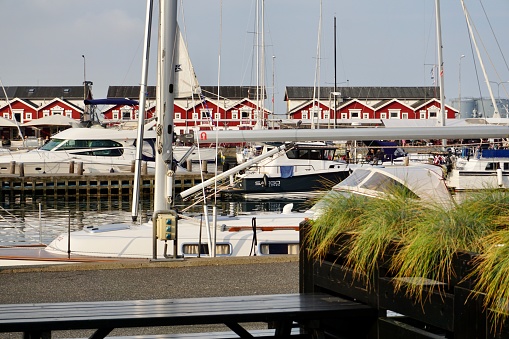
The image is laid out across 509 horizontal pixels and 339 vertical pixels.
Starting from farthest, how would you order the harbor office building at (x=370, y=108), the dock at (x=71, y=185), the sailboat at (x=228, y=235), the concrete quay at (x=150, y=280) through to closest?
the harbor office building at (x=370, y=108), the dock at (x=71, y=185), the sailboat at (x=228, y=235), the concrete quay at (x=150, y=280)

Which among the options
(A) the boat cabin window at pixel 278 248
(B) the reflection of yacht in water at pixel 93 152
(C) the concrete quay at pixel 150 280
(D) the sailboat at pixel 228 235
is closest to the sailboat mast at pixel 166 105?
(D) the sailboat at pixel 228 235

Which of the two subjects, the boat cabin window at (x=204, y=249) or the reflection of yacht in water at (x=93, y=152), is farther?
the reflection of yacht in water at (x=93, y=152)

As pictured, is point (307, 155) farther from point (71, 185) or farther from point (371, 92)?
point (371, 92)

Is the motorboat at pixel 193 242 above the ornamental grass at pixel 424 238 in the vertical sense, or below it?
below

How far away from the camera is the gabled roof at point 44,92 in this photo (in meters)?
117

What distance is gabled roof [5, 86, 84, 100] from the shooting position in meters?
117

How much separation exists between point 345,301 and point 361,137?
10.5 m

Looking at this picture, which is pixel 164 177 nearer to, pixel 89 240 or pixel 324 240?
pixel 89 240

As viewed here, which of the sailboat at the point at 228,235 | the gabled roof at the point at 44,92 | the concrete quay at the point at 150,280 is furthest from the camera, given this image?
the gabled roof at the point at 44,92

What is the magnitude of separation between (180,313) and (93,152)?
4414cm

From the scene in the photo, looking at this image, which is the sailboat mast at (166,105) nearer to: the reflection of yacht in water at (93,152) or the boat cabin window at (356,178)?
the boat cabin window at (356,178)

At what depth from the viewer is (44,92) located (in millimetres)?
119688

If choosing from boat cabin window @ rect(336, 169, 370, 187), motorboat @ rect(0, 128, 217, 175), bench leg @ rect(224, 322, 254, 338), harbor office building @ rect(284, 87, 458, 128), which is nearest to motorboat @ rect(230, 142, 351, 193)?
motorboat @ rect(0, 128, 217, 175)

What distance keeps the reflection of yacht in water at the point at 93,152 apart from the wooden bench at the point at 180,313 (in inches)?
1662
